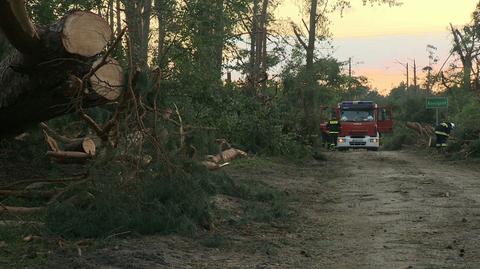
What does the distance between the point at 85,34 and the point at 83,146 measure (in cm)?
366

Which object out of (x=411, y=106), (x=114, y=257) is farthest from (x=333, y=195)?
(x=411, y=106)

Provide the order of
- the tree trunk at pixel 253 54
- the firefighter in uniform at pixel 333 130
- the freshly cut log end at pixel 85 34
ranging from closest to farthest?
the freshly cut log end at pixel 85 34
the tree trunk at pixel 253 54
the firefighter in uniform at pixel 333 130

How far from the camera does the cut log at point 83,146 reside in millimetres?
10250

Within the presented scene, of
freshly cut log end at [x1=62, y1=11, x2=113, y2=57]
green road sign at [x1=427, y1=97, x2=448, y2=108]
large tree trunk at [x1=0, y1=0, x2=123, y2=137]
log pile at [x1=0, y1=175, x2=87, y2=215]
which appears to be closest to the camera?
large tree trunk at [x1=0, y1=0, x2=123, y2=137]

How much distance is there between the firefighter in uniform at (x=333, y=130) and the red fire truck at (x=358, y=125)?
20 cm

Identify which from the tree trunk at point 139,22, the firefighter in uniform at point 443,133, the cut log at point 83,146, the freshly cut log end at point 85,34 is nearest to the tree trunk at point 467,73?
the firefighter in uniform at point 443,133

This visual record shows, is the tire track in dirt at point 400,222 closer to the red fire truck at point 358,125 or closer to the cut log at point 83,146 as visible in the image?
the cut log at point 83,146

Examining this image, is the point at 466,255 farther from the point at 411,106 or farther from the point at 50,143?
the point at 411,106

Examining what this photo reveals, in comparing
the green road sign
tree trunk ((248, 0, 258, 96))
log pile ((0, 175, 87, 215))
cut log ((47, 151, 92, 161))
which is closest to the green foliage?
cut log ((47, 151, 92, 161))

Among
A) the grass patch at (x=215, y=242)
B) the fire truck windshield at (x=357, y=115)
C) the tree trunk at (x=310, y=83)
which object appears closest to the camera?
the grass patch at (x=215, y=242)

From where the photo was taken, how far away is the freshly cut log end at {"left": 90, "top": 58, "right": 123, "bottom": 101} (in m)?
7.65

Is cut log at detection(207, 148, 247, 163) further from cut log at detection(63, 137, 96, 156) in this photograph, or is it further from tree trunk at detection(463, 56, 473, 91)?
tree trunk at detection(463, 56, 473, 91)

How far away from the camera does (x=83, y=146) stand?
33.7ft

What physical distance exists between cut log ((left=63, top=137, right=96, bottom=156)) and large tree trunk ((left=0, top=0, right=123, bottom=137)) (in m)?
1.95
